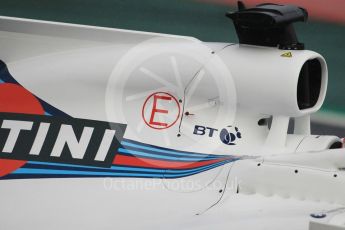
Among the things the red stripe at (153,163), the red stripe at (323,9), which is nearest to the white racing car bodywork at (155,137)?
the red stripe at (153,163)

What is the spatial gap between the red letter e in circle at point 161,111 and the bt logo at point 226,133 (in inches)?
3.7

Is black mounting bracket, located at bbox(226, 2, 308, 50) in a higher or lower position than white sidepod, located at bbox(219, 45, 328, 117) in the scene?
higher

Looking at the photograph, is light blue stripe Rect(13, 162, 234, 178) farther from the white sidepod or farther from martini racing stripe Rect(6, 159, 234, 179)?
the white sidepod

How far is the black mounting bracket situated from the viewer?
2.27 m

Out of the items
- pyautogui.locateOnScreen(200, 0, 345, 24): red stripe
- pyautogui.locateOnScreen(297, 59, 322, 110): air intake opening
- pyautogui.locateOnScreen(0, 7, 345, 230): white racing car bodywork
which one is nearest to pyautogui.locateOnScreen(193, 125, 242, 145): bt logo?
pyautogui.locateOnScreen(0, 7, 345, 230): white racing car bodywork

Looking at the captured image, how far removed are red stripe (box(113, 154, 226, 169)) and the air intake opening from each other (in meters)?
0.34

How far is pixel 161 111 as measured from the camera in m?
2.35

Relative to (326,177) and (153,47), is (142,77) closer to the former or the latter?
(153,47)

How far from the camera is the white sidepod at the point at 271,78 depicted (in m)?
2.22

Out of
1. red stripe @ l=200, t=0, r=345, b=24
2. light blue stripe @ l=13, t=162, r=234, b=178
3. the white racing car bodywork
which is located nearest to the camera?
the white racing car bodywork

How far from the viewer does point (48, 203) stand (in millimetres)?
2344

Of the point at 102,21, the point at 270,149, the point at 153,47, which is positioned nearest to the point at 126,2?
the point at 102,21

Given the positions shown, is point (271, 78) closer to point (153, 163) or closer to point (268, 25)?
point (268, 25)

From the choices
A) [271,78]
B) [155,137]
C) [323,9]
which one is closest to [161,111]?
[155,137]
